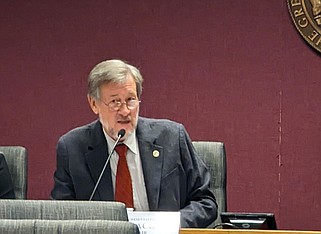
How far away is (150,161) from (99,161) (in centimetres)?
19


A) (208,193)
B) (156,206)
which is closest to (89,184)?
(156,206)

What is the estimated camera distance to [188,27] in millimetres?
4477

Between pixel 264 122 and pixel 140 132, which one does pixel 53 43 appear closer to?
pixel 264 122

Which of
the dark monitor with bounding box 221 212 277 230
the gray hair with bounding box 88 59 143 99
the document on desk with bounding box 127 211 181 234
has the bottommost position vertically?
the dark monitor with bounding box 221 212 277 230

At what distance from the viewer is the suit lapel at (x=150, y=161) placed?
3051 mm

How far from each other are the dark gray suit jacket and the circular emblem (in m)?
1.45

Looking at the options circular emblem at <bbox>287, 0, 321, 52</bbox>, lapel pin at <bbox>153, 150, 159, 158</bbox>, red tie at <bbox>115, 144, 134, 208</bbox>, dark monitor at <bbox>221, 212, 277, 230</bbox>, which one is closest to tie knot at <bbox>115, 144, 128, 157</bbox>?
red tie at <bbox>115, 144, 134, 208</bbox>

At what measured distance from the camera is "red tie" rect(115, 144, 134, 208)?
3.04 meters

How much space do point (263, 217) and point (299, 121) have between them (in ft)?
5.61

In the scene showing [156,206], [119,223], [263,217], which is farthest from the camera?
[156,206]

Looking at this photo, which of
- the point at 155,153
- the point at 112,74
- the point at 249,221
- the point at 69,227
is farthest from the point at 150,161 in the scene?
the point at 69,227

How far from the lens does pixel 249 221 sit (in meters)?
2.78

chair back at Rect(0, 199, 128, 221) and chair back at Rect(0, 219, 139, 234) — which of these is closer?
chair back at Rect(0, 219, 139, 234)

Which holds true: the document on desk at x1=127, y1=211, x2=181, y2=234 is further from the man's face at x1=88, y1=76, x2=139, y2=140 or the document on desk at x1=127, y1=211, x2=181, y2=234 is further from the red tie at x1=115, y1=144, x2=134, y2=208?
the man's face at x1=88, y1=76, x2=139, y2=140
